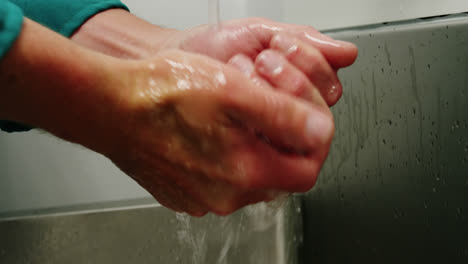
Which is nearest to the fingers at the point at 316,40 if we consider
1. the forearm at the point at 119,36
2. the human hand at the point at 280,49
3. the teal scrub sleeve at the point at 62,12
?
the human hand at the point at 280,49

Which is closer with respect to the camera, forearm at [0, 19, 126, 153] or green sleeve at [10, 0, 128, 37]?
forearm at [0, 19, 126, 153]

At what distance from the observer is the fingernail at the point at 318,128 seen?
1.16 ft

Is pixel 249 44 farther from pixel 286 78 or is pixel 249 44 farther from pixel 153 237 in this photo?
pixel 153 237

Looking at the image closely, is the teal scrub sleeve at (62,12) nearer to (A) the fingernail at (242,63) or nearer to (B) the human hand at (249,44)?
(B) the human hand at (249,44)

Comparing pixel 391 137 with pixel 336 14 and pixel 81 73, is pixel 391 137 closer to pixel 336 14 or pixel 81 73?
pixel 336 14

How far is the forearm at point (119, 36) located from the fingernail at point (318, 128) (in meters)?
0.33

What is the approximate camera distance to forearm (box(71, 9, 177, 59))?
62 cm

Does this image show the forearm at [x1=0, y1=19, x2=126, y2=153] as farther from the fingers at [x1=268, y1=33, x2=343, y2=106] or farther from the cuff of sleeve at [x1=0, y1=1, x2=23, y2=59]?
the fingers at [x1=268, y1=33, x2=343, y2=106]

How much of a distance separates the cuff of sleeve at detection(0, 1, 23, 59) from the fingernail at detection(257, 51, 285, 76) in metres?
0.22

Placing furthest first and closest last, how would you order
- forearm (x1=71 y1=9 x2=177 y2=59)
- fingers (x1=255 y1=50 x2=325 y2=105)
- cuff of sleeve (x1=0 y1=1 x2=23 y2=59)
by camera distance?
forearm (x1=71 y1=9 x2=177 y2=59)
fingers (x1=255 y1=50 x2=325 y2=105)
cuff of sleeve (x1=0 y1=1 x2=23 y2=59)

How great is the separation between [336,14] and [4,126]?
1.74 feet

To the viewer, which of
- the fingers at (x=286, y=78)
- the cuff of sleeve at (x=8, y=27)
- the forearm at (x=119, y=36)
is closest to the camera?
the cuff of sleeve at (x=8, y=27)

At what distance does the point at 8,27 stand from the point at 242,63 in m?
0.28

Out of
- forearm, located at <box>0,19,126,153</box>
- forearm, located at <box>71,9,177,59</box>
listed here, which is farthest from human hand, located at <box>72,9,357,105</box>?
forearm, located at <box>0,19,126,153</box>
